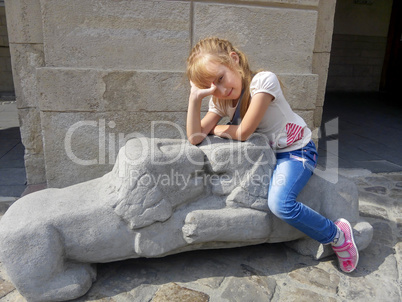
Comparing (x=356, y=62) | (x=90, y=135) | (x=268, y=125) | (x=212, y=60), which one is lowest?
(x=90, y=135)

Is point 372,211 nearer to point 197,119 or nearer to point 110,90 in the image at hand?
point 197,119

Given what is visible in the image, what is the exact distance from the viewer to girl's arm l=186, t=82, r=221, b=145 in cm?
195

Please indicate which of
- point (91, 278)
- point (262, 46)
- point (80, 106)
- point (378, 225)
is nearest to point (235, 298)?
point (91, 278)

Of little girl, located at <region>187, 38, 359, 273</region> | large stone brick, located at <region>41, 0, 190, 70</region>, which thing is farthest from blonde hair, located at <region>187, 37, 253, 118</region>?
large stone brick, located at <region>41, 0, 190, 70</region>

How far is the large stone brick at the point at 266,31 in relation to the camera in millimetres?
2651

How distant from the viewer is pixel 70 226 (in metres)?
1.75

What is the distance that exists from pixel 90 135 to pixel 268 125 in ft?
4.66

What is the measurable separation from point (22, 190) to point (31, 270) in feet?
5.52

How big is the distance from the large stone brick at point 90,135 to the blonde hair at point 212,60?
858 mm

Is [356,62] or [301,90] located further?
[356,62]

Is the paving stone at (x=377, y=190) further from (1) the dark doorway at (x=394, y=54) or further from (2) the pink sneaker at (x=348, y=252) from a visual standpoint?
(1) the dark doorway at (x=394, y=54)

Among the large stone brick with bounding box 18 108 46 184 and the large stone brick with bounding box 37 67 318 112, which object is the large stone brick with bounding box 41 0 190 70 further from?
the large stone brick with bounding box 18 108 46 184

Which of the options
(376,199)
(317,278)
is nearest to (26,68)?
(317,278)

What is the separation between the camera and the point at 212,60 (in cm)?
187
